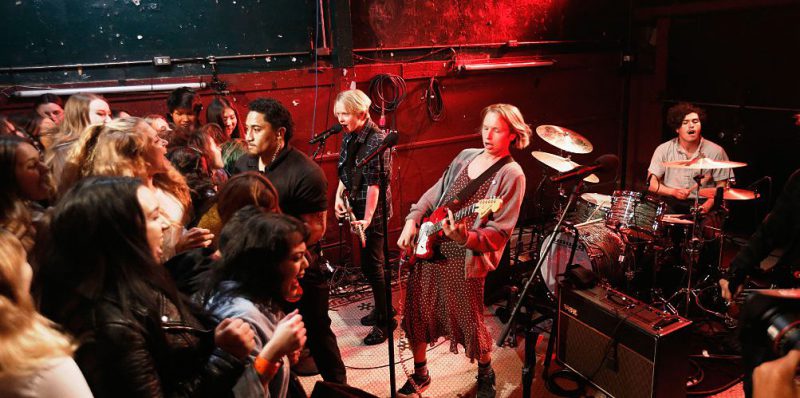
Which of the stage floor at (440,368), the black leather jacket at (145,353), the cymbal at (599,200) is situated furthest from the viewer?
the cymbal at (599,200)

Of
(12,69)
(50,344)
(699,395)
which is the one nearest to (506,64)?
(699,395)

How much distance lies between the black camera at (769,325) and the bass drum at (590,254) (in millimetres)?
2086

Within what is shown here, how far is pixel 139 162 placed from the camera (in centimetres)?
269

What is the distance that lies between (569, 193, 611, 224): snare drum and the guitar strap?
1996 mm

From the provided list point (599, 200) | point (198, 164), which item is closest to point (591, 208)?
point (599, 200)

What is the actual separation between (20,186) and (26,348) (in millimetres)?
1789

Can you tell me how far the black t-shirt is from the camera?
3.01 meters

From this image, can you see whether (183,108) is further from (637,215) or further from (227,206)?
(637,215)

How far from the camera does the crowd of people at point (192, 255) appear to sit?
1.38 meters

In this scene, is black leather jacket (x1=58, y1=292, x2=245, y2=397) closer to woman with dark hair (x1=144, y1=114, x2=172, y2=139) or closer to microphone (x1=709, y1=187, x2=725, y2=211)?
woman with dark hair (x1=144, y1=114, x2=172, y2=139)

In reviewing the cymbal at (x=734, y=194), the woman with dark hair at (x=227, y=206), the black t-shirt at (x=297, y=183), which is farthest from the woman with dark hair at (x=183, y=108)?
the cymbal at (x=734, y=194)

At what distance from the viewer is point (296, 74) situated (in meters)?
5.54

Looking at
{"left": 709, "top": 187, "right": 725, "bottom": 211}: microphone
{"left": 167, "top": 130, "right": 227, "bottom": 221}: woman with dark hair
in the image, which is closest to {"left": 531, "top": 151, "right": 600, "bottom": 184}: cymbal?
{"left": 709, "top": 187, "right": 725, "bottom": 211}: microphone

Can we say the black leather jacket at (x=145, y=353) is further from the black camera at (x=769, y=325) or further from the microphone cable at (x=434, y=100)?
the microphone cable at (x=434, y=100)
